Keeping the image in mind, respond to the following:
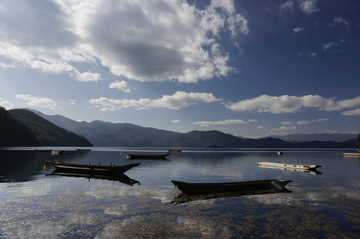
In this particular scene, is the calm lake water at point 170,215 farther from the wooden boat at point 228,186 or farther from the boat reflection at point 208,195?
the wooden boat at point 228,186

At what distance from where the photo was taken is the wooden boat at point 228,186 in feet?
106

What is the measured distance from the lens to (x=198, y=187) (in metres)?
32.5

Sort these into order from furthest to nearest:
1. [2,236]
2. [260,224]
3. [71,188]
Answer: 1. [71,188]
2. [260,224]
3. [2,236]

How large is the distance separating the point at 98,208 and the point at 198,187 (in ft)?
44.5

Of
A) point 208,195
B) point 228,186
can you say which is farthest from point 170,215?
point 228,186

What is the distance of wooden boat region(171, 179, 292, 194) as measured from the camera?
32.3m

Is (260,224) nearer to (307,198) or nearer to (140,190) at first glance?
(307,198)

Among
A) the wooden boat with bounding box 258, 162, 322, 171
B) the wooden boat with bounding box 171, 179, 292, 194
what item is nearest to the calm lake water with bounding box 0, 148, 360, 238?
the wooden boat with bounding box 171, 179, 292, 194

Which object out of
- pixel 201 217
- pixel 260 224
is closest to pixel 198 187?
pixel 201 217

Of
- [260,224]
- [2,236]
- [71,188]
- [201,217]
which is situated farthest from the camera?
[71,188]

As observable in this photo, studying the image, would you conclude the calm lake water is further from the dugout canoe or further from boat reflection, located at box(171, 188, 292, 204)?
the dugout canoe

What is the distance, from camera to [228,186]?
34031 millimetres

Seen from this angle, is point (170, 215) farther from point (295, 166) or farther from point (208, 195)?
point (295, 166)

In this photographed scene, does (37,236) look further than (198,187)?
No
